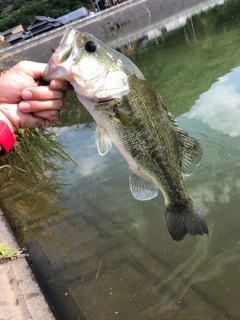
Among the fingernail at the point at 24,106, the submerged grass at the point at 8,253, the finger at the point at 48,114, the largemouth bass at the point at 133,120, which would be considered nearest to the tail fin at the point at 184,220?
the largemouth bass at the point at 133,120

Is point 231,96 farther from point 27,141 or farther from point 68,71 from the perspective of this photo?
point 68,71

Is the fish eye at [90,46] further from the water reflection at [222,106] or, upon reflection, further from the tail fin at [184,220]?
the water reflection at [222,106]

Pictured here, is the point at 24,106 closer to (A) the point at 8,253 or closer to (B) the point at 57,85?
(B) the point at 57,85

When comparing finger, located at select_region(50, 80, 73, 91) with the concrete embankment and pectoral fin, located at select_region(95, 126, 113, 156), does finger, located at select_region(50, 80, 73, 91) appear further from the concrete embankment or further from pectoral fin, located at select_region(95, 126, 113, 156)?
the concrete embankment

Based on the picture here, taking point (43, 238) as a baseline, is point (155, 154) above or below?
above

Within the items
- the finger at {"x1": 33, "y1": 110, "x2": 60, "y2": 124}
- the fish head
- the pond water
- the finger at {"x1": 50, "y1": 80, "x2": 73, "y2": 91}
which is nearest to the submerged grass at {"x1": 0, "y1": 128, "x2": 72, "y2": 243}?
the pond water

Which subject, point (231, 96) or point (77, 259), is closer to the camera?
point (77, 259)

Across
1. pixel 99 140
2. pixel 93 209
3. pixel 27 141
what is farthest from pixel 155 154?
pixel 27 141
